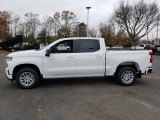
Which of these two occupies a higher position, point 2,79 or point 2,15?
point 2,15

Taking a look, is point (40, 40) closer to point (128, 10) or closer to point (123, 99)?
point (128, 10)

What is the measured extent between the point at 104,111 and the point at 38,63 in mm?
3908

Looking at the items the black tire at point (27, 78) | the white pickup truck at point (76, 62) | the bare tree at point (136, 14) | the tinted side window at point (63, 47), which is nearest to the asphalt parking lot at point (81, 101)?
the black tire at point (27, 78)

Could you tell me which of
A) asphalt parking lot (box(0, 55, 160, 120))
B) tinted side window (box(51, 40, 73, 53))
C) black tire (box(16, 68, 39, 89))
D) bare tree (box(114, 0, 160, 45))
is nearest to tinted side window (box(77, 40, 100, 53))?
tinted side window (box(51, 40, 73, 53))

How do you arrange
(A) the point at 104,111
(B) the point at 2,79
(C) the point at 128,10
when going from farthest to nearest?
(C) the point at 128,10 → (B) the point at 2,79 → (A) the point at 104,111

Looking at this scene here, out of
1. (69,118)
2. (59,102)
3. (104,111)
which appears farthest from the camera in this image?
(59,102)

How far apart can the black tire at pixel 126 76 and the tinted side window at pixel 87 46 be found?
1.25m

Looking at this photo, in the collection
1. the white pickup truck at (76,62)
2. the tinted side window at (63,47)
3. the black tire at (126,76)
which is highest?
the tinted side window at (63,47)

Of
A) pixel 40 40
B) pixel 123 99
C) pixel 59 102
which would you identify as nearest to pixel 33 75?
pixel 59 102

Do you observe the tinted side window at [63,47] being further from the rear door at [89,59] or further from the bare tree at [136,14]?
the bare tree at [136,14]

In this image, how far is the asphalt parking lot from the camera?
23.2ft

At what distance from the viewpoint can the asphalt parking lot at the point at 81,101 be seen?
7059 mm

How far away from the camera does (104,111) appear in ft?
24.4

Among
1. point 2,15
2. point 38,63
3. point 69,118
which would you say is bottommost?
point 69,118
